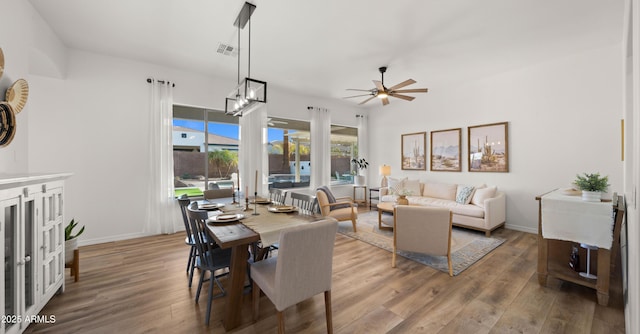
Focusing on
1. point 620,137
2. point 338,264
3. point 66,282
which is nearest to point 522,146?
point 620,137

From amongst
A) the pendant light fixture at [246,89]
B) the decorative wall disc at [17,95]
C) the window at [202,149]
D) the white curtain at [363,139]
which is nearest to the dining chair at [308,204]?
the pendant light fixture at [246,89]

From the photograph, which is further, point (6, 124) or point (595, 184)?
point (595, 184)

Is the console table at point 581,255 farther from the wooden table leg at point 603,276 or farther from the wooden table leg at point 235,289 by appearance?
the wooden table leg at point 235,289

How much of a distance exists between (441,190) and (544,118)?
2.19 m

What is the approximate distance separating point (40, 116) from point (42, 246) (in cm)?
265

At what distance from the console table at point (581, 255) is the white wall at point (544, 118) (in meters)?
1.88

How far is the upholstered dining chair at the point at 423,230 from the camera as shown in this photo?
276cm

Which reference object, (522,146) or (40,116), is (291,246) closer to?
(40,116)

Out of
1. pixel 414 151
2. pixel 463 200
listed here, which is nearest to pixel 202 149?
pixel 414 151

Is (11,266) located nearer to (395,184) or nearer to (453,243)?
(453,243)

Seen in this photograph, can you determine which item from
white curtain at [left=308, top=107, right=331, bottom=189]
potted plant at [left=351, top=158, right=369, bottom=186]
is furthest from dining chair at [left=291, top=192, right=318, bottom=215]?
potted plant at [left=351, top=158, right=369, bottom=186]

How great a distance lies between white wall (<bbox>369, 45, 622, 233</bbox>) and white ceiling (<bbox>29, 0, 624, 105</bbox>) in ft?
1.30

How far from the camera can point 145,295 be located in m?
2.31

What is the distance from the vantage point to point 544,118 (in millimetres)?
4156
